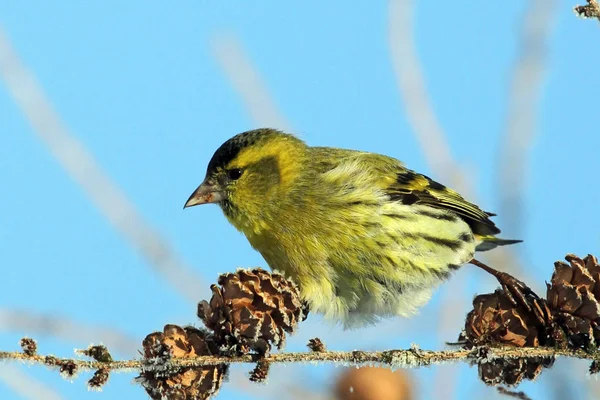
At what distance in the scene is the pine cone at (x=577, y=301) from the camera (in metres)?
2.30

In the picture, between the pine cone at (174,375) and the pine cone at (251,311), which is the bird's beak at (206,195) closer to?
the pine cone at (251,311)

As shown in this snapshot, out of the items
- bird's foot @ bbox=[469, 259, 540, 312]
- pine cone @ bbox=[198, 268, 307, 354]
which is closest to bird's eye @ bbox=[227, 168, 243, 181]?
pine cone @ bbox=[198, 268, 307, 354]

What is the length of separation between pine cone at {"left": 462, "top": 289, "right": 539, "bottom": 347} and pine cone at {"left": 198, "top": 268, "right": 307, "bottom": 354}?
1.90 feet

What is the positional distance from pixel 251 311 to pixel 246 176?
1.59m

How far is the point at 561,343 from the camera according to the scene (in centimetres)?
231

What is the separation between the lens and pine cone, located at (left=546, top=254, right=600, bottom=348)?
2301 millimetres

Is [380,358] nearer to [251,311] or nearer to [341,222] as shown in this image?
[251,311]

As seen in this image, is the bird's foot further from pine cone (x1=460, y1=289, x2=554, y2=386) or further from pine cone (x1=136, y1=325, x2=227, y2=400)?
pine cone (x1=136, y1=325, x2=227, y2=400)

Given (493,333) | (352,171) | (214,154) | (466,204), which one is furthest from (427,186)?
(493,333)

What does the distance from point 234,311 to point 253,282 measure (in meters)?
0.12

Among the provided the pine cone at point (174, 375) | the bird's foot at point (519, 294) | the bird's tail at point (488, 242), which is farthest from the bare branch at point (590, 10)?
the bird's tail at point (488, 242)

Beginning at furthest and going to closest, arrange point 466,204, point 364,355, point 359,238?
point 466,204, point 359,238, point 364,355

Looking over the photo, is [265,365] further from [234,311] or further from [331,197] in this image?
[331,197]

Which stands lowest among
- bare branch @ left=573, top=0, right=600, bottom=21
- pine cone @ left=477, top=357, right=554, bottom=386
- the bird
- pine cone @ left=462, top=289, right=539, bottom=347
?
pine cone @ left=477, top=357, right=554, bottom=386
